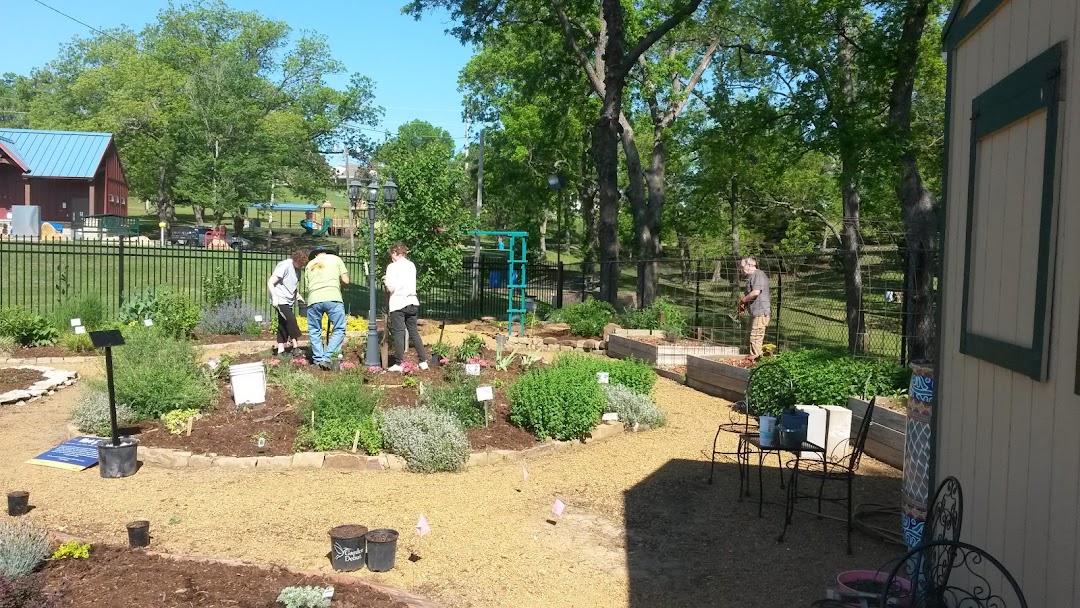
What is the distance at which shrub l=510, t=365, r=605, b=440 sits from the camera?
8406mm

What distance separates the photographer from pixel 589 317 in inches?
677

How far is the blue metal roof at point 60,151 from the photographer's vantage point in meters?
38.7

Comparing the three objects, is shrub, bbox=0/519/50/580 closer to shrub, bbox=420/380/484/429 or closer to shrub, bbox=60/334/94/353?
shrub, bbox=420/380/484/429

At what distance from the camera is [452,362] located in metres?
11.2

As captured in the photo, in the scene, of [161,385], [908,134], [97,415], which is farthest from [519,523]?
[908,134]

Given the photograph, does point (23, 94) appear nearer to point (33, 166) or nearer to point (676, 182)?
point (33, 166)

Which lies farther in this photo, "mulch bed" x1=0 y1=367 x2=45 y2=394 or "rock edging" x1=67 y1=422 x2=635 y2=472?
"mulch bed" x1=0 y1=367 x2=45 y2=394

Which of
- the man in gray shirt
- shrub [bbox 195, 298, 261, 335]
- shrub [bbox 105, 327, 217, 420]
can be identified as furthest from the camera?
shrub [bbox 195, 298, 261, 335]

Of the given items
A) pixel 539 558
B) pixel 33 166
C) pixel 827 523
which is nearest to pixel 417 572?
pixel 539 558

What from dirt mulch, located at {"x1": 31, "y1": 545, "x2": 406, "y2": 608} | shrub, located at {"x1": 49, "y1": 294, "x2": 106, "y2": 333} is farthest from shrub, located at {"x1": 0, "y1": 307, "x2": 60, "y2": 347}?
dirt mulch, located at {"x1": 31, "y1": 545, "x2": 406, "y2": 608}

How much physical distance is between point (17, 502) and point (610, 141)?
16617 mm

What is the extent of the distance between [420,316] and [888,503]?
17.2 m

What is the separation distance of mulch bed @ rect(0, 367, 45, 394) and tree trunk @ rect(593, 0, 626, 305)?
12171mm

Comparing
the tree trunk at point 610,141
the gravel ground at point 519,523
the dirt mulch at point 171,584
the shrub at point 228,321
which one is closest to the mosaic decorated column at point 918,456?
the gravel ground at point 519,523
